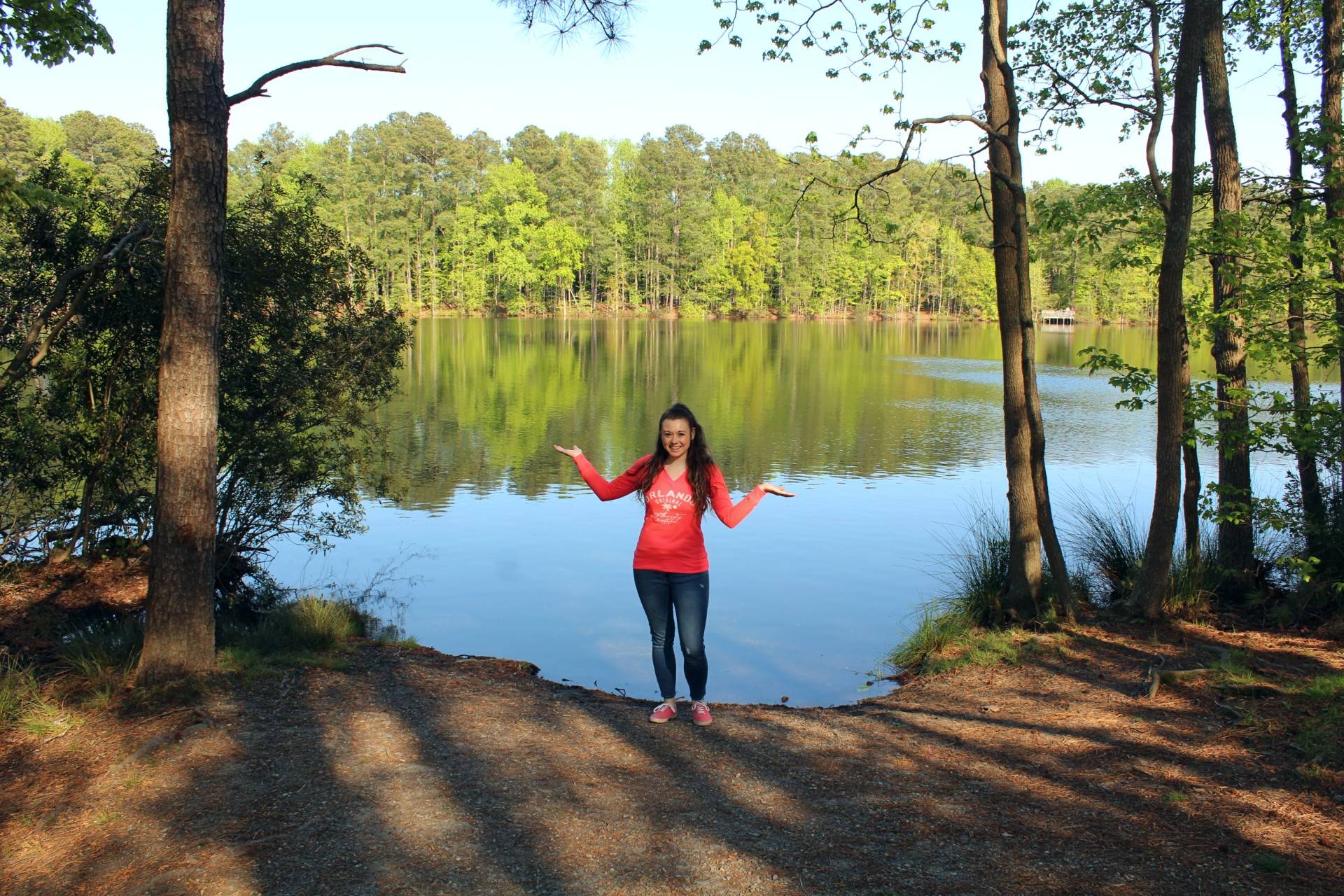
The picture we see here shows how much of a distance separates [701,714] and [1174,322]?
15.3 ft

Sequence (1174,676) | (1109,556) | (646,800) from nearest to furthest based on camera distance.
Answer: (646,800) < (1174,676) < (1109,556)

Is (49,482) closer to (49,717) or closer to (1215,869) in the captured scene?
(49,717)

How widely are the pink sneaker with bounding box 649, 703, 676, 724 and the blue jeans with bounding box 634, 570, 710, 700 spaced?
0.87 feet

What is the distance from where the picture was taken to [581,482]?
16.2 meters

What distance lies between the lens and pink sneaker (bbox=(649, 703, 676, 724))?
523 centimetres

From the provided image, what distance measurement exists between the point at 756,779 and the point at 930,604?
5.47m

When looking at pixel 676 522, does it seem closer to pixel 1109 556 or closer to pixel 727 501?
pixel 727 501

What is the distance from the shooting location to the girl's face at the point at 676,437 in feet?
16.1

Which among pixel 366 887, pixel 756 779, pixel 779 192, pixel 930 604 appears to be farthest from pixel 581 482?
pixel 779 192

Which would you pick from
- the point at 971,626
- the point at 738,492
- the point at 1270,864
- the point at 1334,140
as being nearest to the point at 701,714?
the point at 1270,864

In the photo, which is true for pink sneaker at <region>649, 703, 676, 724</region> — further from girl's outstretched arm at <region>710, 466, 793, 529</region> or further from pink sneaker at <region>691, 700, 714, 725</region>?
girl's outstretched arm at <region>710, 466, 793, 529</region>

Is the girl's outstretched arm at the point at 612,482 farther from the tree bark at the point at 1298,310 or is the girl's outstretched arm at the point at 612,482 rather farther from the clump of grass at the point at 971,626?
the tree bark at the point at 1298,310

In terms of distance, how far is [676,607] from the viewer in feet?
16.4

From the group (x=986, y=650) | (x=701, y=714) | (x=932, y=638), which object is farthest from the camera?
(x=932, y=638)
